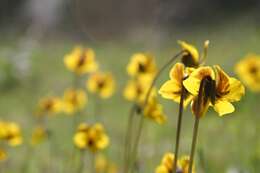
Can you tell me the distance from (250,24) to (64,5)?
11.2ft

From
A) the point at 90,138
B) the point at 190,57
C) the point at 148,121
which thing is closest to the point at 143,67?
the point at 90,138

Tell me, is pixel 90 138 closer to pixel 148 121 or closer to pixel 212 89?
pixel 212 89

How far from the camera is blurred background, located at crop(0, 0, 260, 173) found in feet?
12.2

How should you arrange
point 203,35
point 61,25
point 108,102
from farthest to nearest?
point 61,25 < point 203,35 < point 108,102

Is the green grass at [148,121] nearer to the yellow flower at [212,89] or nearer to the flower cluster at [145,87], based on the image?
the flower cluster at [145,87]

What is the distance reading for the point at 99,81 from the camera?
296 centimetres

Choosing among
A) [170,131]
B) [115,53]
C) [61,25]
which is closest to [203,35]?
[115,53]

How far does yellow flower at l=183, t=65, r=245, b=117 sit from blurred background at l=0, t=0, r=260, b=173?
127cm

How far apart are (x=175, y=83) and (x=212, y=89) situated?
0.11m

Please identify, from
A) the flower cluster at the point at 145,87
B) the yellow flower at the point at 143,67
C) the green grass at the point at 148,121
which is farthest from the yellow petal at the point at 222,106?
the yellow flower at the point at 143,67

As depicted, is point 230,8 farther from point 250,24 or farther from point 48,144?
point 48,144

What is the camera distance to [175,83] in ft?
4.83

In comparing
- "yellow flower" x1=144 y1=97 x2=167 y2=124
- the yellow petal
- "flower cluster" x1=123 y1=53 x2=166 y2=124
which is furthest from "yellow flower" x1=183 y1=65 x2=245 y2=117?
"yellow flower" x1=144 y1=97 x2=167 y2=124

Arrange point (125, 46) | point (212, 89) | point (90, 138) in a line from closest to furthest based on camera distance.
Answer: point (212, 89) < point (90, 138) < point (125, 46)
